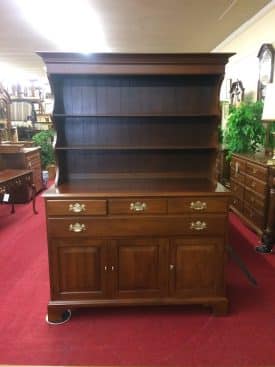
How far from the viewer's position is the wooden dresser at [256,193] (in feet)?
10.5

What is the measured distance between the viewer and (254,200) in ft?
11.8

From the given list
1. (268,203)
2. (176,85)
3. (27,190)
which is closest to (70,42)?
(27,190)

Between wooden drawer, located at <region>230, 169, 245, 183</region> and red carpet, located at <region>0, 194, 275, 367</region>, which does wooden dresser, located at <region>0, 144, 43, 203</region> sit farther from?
Answer: wooden drawer, located at <region>230, 169, 245, 183</region>

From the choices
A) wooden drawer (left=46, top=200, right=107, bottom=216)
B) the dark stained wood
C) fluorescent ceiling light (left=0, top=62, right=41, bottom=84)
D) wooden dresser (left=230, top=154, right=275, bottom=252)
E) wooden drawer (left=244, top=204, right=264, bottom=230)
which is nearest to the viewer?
wooden drawer (left=46, top=200, right=107, bottom=216)

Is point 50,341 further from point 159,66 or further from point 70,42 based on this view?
point 70,42

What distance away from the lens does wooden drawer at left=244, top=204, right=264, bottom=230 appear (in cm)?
344

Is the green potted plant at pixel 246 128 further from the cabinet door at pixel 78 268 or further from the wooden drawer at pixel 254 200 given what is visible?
the cabinet door at pixel 78 268

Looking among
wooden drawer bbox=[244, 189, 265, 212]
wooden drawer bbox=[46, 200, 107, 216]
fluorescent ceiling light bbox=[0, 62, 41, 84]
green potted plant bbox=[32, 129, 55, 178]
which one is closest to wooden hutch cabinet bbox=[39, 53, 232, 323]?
wooden drawer bbox=[46, 200, 107, 216]

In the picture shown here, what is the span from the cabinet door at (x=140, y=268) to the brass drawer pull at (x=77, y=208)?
31 cm

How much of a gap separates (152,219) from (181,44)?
4516 millimetres

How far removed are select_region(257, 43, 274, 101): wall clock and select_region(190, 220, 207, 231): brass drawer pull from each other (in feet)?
8.73

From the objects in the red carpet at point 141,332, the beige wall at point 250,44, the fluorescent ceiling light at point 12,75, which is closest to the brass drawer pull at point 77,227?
the red carpet at point 141,332

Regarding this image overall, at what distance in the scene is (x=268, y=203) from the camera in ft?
10.6

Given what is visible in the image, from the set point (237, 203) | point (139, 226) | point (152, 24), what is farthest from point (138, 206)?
point (152, 24)
